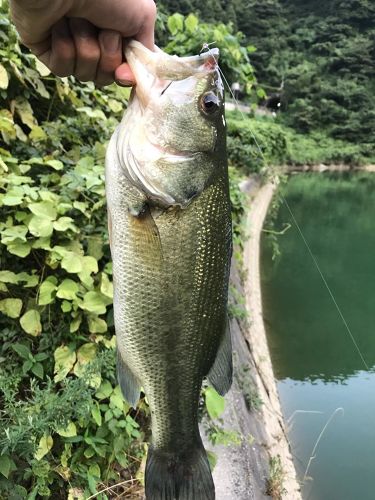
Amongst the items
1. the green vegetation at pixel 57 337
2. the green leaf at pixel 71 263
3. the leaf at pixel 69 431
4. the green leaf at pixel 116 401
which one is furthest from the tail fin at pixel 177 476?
the green leaf at pixel 71 263

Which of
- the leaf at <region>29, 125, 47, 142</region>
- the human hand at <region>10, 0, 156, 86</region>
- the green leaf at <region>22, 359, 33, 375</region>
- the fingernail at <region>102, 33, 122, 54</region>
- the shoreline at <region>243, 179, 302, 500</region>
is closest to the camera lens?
the human hand at <region>10, 0, 156, 86</region>

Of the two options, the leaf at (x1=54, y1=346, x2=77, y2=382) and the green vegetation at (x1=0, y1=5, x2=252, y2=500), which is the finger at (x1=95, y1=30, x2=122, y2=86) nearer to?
the green vegetation at (x1=0, y1=5, x2=252, y2=500)

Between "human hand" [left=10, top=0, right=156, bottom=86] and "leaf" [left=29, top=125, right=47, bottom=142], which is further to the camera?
"leaf" [left=29, top=125, right=47, bottom=142]

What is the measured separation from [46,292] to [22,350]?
309 mm

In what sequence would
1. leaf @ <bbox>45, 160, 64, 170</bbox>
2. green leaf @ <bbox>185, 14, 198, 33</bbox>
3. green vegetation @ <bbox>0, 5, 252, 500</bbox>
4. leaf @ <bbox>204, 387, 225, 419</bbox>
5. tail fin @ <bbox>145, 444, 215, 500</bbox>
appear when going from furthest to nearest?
green leaf @ <bbox>185, 14, 198, 33</bbox>
leaf @ <bbox>45, 160, 64, 170</bbox>
leaf @ <bbox>204, 387, 225, 419</bbox>
green vegetation @ <bbox>0, 5, 252, 500</bbox>
tail fin @ <bbox>145, 444, 215, 500</bbox>

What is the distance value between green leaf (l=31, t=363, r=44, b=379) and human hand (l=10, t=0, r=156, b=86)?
56.6 inches

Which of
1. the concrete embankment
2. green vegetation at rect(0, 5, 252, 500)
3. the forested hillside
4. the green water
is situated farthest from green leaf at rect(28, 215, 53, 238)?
the forested hillside

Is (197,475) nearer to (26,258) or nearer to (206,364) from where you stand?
(206,364)

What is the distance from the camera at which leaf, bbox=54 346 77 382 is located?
234cm

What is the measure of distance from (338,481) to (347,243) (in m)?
9.14

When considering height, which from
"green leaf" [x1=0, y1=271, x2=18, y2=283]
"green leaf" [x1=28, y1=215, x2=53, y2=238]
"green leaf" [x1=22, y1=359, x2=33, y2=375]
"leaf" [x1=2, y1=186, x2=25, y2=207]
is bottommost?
"green leaf" [x1=22, y1=359, x2=33, y2=375]

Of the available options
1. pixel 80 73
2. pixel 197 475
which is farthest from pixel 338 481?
pixel 80 73

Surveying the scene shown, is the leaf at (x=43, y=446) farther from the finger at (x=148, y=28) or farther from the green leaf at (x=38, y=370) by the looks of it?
the finger at (x=148, y=28)

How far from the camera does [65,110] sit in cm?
388
